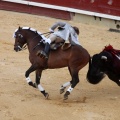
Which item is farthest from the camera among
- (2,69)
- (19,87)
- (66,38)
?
(2,69)

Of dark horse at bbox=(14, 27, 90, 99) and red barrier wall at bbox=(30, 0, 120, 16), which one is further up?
dark horse at bbox=(14, 27, 90, 99)

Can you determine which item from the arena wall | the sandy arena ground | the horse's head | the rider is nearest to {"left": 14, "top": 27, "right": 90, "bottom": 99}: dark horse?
the horse's head

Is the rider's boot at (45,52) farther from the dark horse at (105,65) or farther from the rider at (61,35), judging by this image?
the dark horse at (105,65)

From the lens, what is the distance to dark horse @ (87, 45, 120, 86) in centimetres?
873

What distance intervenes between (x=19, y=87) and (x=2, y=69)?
1251mm

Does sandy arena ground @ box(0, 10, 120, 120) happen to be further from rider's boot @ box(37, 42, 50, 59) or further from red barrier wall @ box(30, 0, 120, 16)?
red barrier wall @ box(30, 0, 120, 16)

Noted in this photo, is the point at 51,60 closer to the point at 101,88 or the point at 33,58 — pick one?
the point at 33,58

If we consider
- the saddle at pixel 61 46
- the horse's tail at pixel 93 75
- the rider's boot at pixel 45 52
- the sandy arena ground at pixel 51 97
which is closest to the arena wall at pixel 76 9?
the sandy arena ground at pixel 51 97

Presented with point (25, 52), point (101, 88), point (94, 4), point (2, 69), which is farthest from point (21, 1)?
point (101, 88)

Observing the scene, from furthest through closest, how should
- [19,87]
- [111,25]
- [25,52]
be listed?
[111,25] → [25,52] → [19,87]

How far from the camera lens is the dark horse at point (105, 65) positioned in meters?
8.73

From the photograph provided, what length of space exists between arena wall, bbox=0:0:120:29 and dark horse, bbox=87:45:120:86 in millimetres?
7074

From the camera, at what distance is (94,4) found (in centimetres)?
1623

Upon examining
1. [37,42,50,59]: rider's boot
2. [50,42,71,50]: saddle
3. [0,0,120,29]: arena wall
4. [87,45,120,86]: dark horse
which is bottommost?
[0,0,120,29]: arena wall
